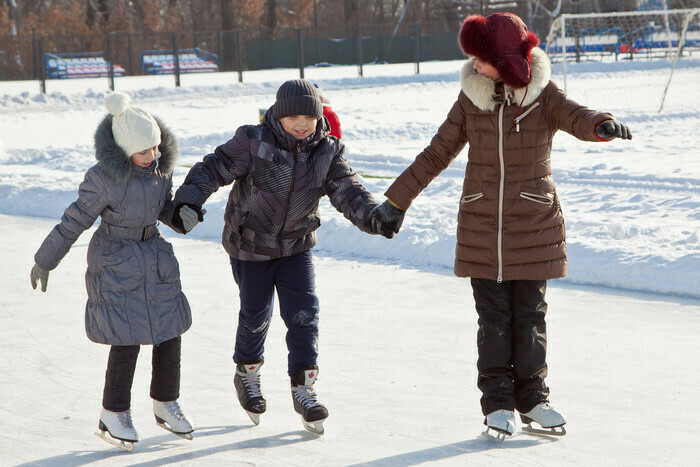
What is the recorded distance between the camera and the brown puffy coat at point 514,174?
309cm

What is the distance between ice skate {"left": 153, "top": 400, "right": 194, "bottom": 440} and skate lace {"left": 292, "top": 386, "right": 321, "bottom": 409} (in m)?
0.38

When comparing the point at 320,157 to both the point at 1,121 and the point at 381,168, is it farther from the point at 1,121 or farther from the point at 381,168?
the point at 1,121

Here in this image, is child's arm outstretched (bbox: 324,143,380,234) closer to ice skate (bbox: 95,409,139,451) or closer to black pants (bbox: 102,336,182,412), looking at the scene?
black pants (bbox: 102,336,182,412)

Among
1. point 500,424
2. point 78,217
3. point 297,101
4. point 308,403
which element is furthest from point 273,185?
A: point 500,424

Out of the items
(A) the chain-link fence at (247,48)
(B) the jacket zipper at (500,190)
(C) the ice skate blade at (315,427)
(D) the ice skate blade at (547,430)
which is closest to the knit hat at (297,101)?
(B) the jacket zipper at (500,190)

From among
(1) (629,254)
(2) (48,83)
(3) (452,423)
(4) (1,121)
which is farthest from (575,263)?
(2) (48,83)

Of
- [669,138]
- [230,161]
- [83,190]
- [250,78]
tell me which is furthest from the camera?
[250,78]

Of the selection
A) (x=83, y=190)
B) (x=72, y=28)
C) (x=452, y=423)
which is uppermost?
(x=72, y=28)

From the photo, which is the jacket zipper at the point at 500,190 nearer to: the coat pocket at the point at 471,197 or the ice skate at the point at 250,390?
the coat pocket at the point at 471,197

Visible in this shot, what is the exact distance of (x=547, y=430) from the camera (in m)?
3.17

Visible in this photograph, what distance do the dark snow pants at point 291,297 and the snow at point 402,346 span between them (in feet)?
0.89

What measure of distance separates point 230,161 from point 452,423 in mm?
1209

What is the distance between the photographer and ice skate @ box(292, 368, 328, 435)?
320 cm

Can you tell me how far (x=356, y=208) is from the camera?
331 centimetres
